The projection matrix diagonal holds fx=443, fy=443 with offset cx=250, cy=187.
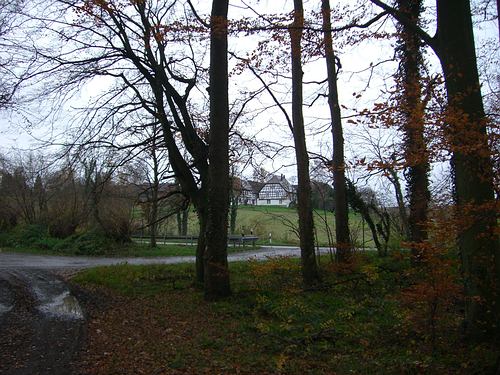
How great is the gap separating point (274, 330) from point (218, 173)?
14.9 ft

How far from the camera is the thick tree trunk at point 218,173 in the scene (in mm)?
11602

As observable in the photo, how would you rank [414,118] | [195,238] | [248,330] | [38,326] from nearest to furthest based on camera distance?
1. [414,118]
2. [38,326]
3. [248,330]
4. [195,238]

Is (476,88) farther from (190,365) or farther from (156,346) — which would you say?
(156,346)

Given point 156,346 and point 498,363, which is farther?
point 156,346

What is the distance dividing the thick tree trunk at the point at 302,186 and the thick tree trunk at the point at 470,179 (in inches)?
260

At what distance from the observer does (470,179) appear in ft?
20.4

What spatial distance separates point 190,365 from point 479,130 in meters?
5.31

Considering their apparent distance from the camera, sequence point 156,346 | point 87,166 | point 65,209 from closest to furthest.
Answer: point 156,346 < point 87,166 < point 65,209

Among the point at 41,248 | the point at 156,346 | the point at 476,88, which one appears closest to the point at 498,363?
the point at 476,88

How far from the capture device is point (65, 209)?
2852 centimetres

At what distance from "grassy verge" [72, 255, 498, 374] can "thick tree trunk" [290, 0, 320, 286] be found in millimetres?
618

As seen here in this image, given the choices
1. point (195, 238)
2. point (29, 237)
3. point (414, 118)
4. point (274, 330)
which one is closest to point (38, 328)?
point (274, 330)

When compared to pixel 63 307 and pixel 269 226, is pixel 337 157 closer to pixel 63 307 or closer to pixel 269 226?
pixel 63 307

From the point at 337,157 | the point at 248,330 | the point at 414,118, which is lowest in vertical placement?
the point at 248,330
